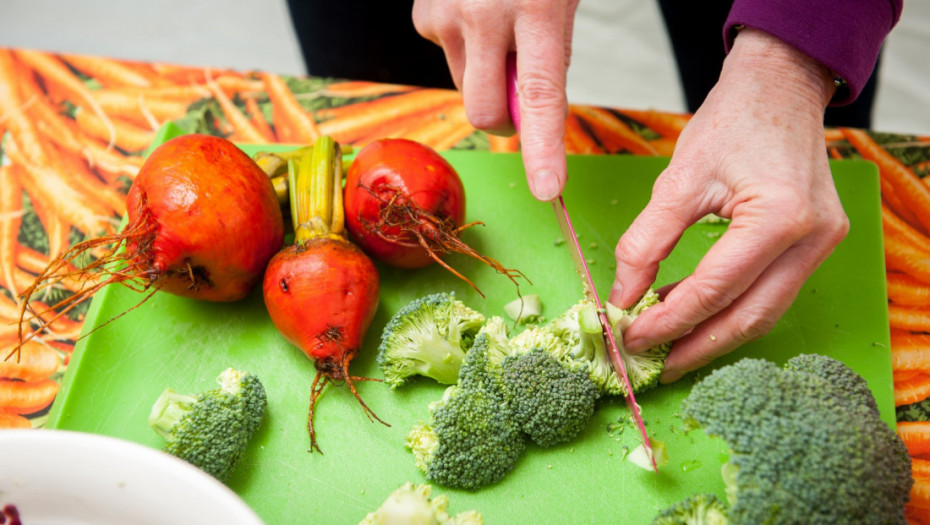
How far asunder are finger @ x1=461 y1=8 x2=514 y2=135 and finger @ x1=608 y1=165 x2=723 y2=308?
43cm

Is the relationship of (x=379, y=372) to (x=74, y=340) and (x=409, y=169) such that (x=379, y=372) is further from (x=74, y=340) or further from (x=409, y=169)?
(x=74, y=340)

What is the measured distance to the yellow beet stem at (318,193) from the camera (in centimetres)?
166

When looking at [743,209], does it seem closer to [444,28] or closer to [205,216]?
[444,28]

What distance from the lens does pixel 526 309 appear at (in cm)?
168

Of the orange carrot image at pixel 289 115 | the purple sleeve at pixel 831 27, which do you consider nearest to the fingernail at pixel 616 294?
the purple sleeve at pixel 831 27

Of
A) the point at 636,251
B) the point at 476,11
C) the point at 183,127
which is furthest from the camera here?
the point at 183,127

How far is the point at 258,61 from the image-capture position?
9.24ft

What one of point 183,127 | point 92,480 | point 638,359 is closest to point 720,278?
point 638,359

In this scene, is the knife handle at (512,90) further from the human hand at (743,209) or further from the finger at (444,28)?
the human hand at (743,209)

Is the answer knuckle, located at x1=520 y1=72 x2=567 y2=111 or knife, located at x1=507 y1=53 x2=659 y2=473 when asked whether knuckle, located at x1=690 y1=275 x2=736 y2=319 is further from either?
knuckle, located at x1=520 y1=72 x2=567 y2=111

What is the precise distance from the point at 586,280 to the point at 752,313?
372mm

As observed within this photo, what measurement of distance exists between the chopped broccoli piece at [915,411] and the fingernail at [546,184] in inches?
38.6

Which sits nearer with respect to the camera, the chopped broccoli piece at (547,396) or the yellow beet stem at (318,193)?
the chopped broccoli piece at (547,396)

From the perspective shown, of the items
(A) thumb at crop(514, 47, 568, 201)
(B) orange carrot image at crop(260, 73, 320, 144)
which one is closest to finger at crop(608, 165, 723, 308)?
(A) thumb at crop(514, 47, 568, 201)
